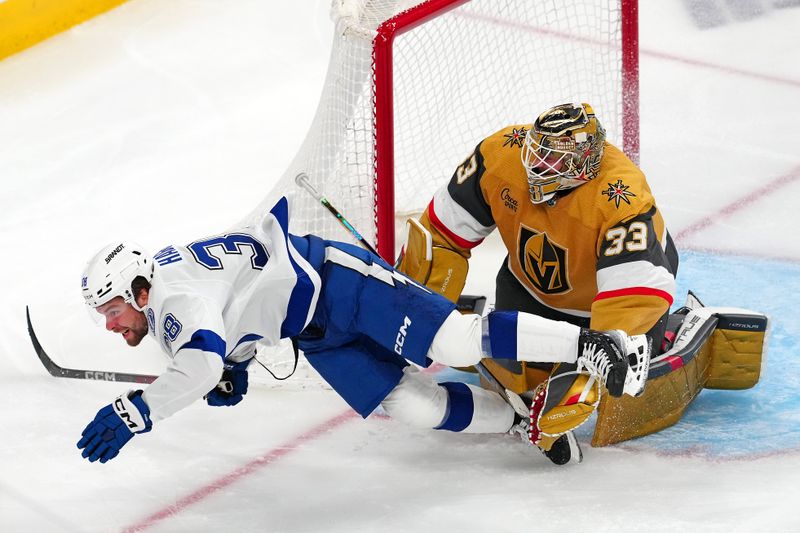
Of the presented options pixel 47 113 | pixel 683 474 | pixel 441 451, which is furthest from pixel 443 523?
pixel 47 113

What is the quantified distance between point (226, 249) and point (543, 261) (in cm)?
78

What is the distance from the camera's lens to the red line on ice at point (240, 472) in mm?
2846

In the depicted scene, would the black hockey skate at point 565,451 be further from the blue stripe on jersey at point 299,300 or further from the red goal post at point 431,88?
the red goal post at point 431,88

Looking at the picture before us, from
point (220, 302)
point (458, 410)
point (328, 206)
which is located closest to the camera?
point (220, 302)

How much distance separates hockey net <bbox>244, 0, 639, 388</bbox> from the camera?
3219 mm

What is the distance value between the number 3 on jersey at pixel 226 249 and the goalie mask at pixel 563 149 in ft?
2.13

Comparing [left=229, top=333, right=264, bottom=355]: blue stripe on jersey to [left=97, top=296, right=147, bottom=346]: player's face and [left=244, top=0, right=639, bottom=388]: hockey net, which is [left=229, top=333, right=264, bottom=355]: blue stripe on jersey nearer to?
[left=97, top=296, right=147, bottom=346]: player's face

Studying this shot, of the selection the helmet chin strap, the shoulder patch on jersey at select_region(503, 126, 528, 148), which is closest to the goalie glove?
the shoulder patch on jersey at select_region(503, 126, 528, 148)

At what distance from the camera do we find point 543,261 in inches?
118

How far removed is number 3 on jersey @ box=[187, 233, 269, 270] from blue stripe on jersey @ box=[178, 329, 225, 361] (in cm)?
19

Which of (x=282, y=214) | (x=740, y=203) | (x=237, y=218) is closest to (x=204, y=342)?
(x=282, y=214)

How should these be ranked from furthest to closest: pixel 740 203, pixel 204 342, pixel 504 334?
pixel 740 203 → pixel 504 334 → pixel 204 342

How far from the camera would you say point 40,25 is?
5352 mm

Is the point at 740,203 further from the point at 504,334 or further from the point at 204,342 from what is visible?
the point at 204,342
